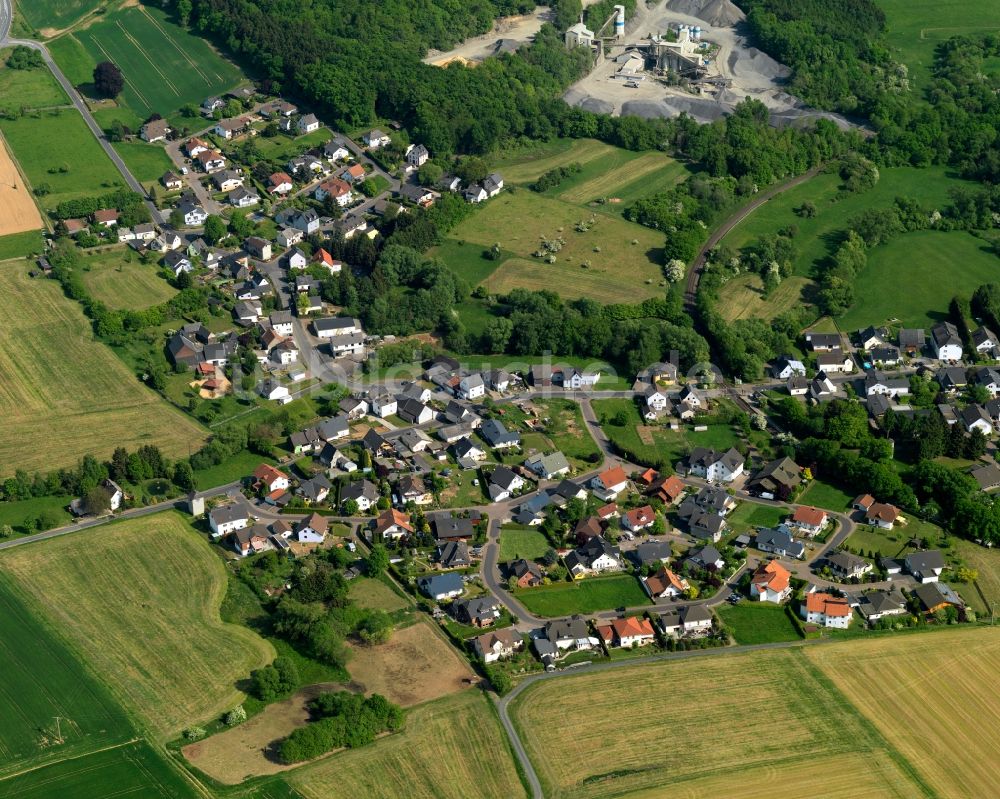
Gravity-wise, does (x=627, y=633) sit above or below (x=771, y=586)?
below

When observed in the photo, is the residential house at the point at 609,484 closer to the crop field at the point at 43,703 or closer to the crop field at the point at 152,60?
the crop field at the point at 43,703

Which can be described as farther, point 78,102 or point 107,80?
point 78,102

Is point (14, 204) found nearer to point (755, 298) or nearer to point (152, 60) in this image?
point (152, 60)

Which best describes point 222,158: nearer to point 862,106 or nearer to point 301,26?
point 301,26

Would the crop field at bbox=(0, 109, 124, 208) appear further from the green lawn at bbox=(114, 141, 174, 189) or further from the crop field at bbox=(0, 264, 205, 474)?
the crop field at bbox=(0, 264, 205, 474)

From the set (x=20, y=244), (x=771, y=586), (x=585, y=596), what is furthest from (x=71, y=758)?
(x=20, y=244)

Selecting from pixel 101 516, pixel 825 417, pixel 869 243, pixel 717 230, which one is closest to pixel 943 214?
pixel 869 243

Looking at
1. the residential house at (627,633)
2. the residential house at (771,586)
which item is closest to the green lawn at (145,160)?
the residential house at (627,633)

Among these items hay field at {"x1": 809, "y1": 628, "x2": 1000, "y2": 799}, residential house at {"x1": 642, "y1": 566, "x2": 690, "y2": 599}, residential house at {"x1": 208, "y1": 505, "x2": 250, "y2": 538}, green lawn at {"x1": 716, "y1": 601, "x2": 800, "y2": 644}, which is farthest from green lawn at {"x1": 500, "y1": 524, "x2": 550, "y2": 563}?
hay field at {"x1": 809, "y1": 628, "x2": 1000, "y2": 799}
